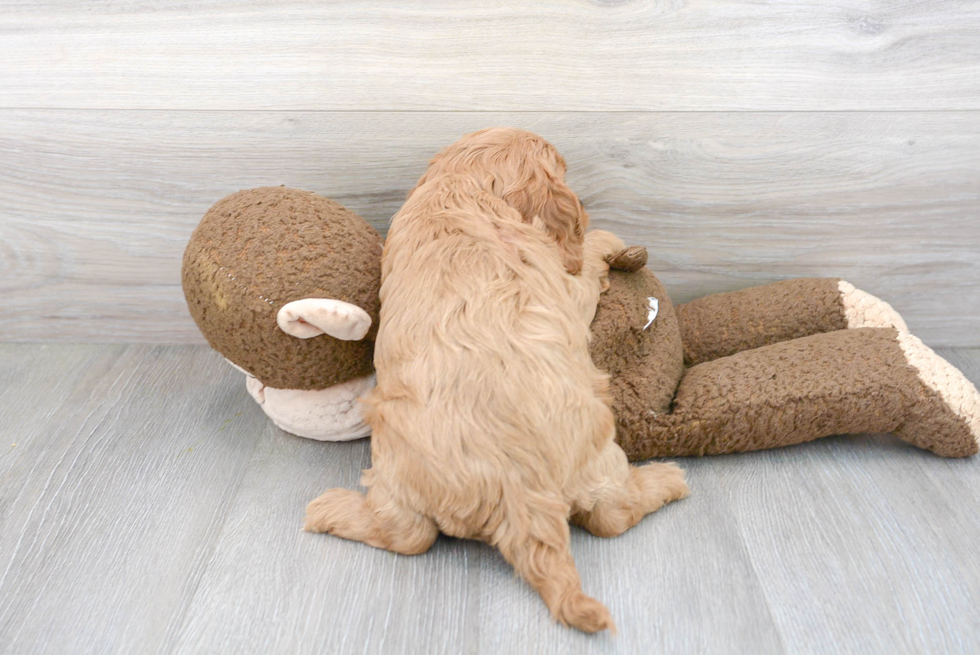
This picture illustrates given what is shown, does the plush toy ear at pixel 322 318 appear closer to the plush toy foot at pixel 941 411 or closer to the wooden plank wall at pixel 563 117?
the wooden plank wall at pixel 563 117

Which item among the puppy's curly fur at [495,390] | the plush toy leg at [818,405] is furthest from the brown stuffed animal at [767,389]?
the puppy's curly fur at [495,390]

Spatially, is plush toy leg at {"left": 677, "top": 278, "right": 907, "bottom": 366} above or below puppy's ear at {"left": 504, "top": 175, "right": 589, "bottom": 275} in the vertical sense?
below

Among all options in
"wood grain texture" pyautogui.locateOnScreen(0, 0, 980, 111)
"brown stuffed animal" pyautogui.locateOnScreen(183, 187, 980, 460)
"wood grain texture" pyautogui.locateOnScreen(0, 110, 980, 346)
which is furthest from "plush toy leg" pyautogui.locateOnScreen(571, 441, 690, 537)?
"wood grain texture" pyautogui.locateOnScreen(0, 0, 980, 111)

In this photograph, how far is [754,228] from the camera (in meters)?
1.68

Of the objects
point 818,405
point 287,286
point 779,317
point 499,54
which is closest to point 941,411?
point 818,405

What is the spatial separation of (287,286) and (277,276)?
24mm

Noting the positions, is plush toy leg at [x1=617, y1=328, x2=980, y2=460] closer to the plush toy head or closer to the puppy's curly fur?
the puppy's curly fur

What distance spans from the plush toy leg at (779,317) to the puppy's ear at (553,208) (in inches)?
19.2

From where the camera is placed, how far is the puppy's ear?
1.24m

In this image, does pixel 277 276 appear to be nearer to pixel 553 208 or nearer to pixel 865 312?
pixel 553 208

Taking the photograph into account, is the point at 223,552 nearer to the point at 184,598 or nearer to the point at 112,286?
the point at 184,598

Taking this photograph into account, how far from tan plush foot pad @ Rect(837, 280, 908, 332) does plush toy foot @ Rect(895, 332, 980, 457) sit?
136 millimetres

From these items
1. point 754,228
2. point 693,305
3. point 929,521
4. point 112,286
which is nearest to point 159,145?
point 112,286

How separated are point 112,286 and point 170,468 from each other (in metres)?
0.60
